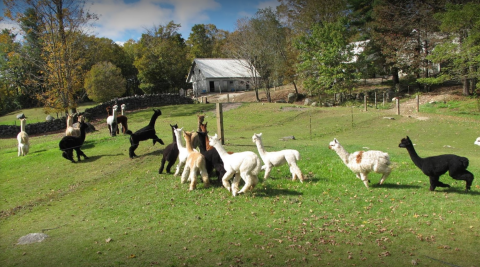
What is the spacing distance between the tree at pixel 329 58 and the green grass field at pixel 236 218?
84.6ft

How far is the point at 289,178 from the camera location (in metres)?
11.0

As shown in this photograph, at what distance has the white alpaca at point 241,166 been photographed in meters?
8.77

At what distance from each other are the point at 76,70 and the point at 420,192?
30.5m

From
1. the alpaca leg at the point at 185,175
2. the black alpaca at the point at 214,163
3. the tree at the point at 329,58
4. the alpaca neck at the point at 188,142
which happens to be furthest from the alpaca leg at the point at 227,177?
the tree at the point at 329,58

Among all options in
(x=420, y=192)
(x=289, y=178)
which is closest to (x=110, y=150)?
(x=289, y=178)

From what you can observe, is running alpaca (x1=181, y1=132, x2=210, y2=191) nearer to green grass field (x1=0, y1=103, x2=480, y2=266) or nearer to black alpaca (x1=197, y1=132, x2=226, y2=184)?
green grass field (x1=0, y1=103, x2=480, y2=266)

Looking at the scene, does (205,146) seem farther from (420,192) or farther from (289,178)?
(420,192)

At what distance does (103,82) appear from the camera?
4609cm

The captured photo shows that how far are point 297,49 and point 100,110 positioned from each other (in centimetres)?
2519

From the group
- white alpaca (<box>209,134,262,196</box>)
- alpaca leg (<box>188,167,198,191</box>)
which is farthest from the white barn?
white alpaca (<box>209,134,262,196</box>)

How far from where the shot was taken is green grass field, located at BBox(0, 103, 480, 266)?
633 centimetres

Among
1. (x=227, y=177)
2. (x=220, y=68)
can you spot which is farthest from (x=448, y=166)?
(x=220, y=68)

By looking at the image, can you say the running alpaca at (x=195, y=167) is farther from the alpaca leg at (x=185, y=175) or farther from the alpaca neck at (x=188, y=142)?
the alpaca neck at (x=188, y=142)

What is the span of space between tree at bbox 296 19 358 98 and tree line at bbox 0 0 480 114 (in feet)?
0.37
